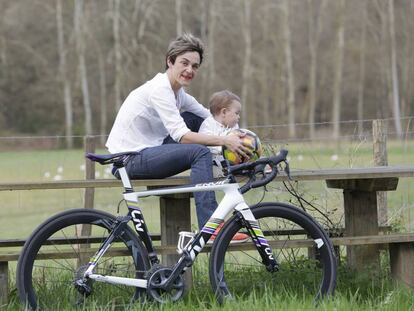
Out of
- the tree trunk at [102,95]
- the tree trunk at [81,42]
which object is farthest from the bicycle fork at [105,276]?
the tree trunk at [102,95]

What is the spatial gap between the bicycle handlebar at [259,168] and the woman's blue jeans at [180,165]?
19 centimetres

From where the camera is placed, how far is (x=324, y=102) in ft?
196

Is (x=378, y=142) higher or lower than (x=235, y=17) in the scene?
lower

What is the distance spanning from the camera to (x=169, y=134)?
607 cm

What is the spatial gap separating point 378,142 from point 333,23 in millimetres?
48587

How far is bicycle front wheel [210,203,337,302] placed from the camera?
17.9 feet

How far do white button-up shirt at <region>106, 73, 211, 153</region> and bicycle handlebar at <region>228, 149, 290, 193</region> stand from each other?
44 centimetres

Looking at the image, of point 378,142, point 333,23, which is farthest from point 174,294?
point 333,23

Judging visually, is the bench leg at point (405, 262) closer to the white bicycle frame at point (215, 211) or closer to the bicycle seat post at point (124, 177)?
the white bicycle frame at point (215, 211)

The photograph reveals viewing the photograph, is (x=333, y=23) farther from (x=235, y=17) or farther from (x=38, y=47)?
(x=38, y=47)

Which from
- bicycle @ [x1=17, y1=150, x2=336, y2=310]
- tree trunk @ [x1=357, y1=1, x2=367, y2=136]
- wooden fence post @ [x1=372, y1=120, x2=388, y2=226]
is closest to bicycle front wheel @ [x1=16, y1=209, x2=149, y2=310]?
bicycle @ [x1=17, y1=150, x2=336, y2=310]

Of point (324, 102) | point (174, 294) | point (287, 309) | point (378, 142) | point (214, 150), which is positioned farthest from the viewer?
point (324, 102)

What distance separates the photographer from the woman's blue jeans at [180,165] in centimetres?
559

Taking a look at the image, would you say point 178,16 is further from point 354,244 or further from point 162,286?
point 162,286
